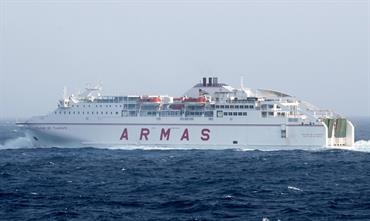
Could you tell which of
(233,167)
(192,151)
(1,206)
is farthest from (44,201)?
(192,151)

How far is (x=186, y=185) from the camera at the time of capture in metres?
39.2

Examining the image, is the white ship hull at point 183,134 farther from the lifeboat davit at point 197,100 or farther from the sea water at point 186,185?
the lifeboat davit at point 197,100

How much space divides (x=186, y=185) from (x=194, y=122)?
25848 millimetres

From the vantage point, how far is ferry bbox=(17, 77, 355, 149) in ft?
209

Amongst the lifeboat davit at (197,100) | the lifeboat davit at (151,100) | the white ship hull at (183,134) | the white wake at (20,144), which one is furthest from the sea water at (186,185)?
the white wake at (20,144)

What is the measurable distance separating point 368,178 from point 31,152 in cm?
3051

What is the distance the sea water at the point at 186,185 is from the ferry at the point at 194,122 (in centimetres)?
198

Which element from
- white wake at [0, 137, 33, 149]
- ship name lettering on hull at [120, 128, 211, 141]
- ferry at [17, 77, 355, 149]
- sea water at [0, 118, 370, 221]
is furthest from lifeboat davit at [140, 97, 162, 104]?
white wake at [0, 137, 33, 149]

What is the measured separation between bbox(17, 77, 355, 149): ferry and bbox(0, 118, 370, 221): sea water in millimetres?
1982

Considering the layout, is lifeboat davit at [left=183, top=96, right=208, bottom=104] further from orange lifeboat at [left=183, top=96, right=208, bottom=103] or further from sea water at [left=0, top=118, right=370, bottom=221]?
sea water at [left=0, top=118, right=370, bottom=221]

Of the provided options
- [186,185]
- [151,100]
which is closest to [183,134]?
[151,100]

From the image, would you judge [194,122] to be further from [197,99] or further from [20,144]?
[20,144]

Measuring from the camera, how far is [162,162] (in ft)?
176

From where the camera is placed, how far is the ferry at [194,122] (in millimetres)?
63656
